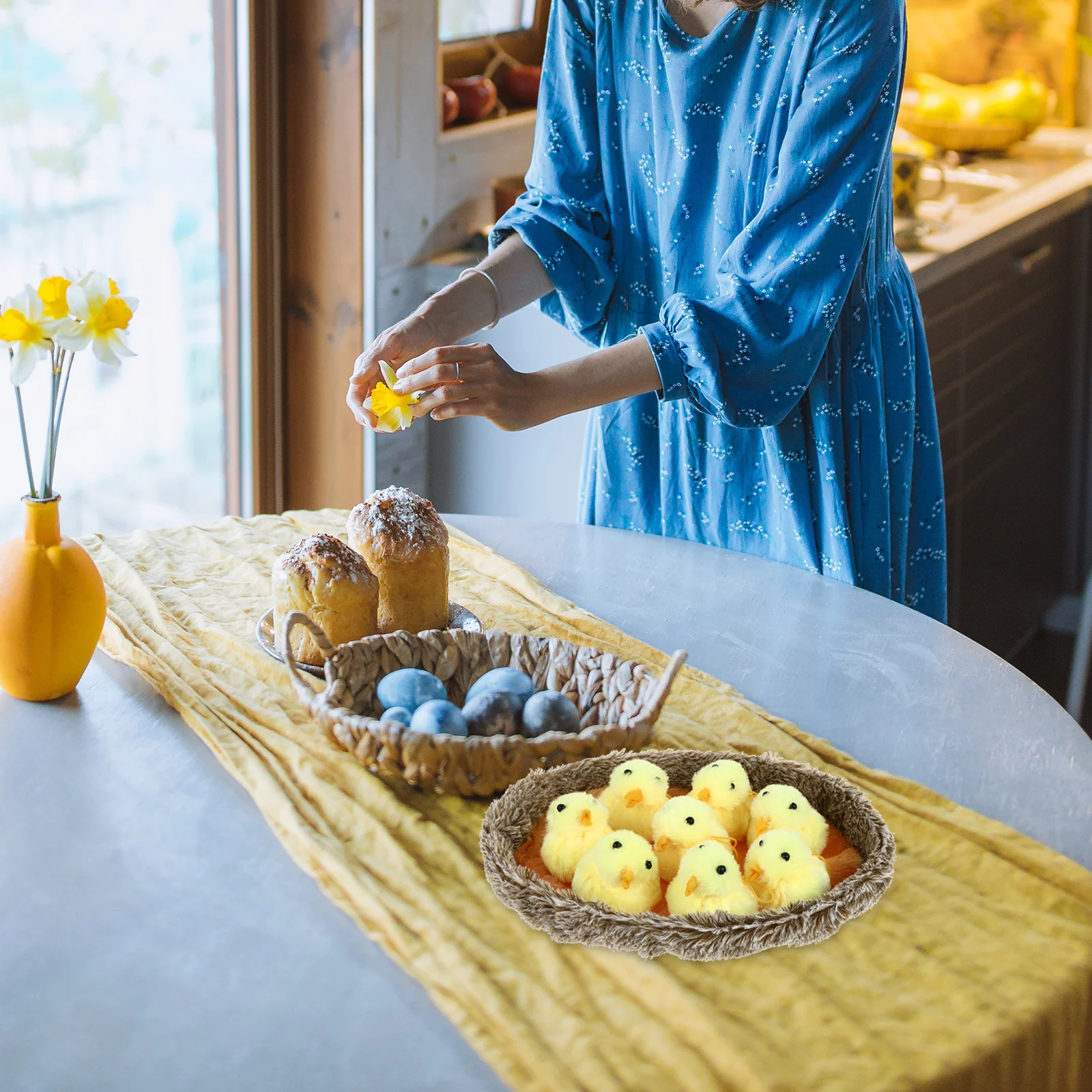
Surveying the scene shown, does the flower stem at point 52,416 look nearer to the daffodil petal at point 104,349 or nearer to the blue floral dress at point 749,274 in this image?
the daffodil petal at point 104,349

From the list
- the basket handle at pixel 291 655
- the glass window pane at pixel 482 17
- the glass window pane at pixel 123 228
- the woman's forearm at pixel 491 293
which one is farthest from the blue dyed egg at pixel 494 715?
the glass window pane at pixel 482 17

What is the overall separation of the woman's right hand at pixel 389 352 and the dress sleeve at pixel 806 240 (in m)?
0.26

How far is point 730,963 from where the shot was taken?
76 cm

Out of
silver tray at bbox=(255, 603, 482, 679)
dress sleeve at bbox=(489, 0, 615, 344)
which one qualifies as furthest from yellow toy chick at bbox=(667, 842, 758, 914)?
dress sleeve at bbox=(489, 0, 615, 344)

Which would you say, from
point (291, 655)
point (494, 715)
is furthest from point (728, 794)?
point (291, 655)

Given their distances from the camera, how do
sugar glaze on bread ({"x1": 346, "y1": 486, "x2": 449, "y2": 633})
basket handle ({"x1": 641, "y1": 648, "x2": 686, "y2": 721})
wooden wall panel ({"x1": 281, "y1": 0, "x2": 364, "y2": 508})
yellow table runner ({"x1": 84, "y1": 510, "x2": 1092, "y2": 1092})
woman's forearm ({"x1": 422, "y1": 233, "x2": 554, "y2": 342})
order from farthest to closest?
wooden wall panel ({"x1": 281, "y1": 0, "x2": 364, "y2": 508}) < woman's forearm ({"x1": 422, "y1": 233, "x2": 554, "y2": 342}) < sugar glaze on bread ({"x1": 346, "y1": 486, "x2": 449, "y2": 633}) < basket handle ({"x1": 641, "y1": 648, "x2": 686, "y2": 721}) < yellow table runner ({"x1": 84, "y1": 510, "x2": 1092, "y2": 1092})

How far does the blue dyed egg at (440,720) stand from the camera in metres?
0.92

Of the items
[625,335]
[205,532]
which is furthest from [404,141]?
[205,532]

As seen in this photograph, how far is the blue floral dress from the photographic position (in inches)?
50.1

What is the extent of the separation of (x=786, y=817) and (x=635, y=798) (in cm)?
10

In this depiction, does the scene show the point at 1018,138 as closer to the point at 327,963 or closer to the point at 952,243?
the point at 952,243

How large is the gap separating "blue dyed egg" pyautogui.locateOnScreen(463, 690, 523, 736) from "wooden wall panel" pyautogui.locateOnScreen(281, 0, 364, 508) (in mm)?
1611

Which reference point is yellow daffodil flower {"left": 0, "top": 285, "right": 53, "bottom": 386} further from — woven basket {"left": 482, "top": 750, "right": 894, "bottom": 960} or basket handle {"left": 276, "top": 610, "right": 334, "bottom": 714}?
woven basket {"left": 482, "top": 750, "right": 894, "bottom": 960}

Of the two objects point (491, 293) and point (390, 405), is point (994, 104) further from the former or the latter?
point (390, 405)
